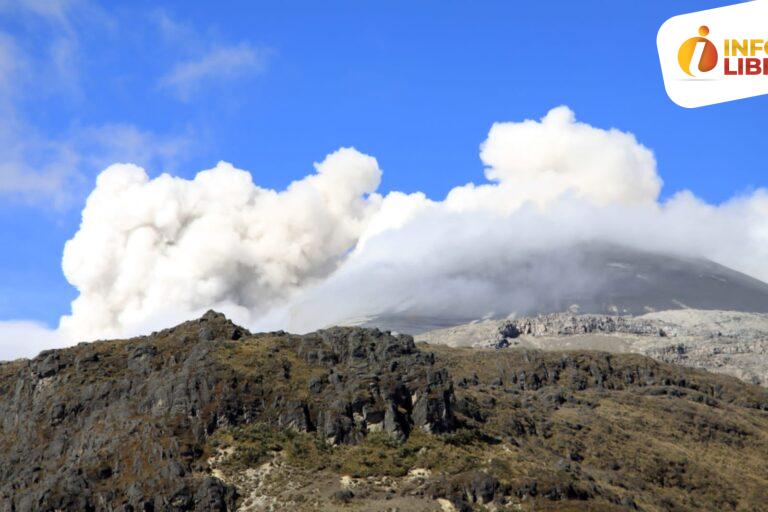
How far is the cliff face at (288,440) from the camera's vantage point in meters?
101

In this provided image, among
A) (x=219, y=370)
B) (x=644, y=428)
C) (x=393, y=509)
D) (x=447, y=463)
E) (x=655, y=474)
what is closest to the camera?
(x=393, y=509)

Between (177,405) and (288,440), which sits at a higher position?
(177,405)

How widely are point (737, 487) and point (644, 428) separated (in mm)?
24676

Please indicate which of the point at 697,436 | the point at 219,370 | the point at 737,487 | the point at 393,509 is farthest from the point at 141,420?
the point at 697,436

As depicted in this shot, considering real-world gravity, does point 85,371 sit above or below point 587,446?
above

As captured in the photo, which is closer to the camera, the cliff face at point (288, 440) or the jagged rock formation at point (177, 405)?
the cliff face at point (288, 440)

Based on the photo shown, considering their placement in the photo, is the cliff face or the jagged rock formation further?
the jagged rock formation

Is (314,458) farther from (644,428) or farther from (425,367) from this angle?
(644,428)

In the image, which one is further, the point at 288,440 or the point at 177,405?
the point at 177,405

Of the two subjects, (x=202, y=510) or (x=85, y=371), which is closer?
(x=202, y=510)

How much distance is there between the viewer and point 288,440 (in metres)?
110

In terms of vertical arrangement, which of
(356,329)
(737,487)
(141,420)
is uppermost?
(356,329)

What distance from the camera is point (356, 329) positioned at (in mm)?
140250

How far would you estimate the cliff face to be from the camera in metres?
101
